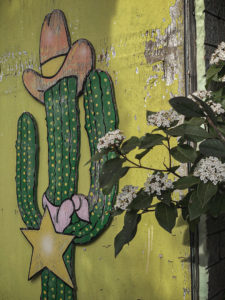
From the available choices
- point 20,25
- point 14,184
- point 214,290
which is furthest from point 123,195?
point 20,25

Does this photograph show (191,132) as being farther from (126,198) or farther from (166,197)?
(126,198)

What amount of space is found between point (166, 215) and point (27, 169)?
64.1 inches

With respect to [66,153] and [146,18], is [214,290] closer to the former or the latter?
[66,153]

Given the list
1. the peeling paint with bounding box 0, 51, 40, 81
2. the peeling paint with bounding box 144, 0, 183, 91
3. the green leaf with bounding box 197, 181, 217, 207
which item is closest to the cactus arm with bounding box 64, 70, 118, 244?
the peeling paint with bounding box 144, 0, 183, 91

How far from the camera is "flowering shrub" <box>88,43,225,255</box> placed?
1.31m

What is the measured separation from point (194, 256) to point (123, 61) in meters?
1.19

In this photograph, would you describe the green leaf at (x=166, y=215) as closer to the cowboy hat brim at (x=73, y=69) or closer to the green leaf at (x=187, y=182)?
the green leaf at (x=187, y=182)

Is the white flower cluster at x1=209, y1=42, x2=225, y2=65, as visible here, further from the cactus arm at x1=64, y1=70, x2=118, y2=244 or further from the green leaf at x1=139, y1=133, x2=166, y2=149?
the cactus arm at x1=64, y1=70, x2=118, y2=244

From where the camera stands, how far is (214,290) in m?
2.13

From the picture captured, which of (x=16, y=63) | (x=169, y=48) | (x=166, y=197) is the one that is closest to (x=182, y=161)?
(x=166, y=197)

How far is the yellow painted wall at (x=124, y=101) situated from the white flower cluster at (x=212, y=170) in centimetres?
88

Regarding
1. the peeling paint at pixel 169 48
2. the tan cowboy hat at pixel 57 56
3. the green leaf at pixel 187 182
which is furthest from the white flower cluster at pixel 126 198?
the tan cowboy hat at pixel 57 56

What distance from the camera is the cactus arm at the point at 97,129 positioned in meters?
2.46

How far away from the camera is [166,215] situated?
5.03 ft
